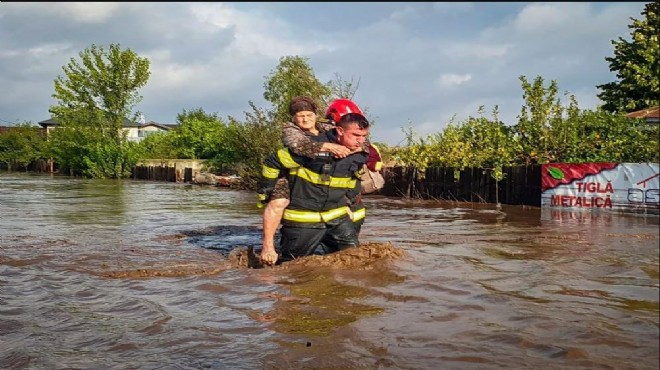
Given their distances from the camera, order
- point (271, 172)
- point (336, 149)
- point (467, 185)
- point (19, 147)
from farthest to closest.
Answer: point (19, 147)
point (467, 185)
point (271, 172)
point (336, 149)

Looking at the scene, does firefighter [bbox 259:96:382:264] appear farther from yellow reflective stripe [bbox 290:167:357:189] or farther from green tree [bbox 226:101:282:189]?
green tree [bbox 226:101:282:189]

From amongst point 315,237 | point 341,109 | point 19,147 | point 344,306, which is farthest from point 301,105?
point 19,147

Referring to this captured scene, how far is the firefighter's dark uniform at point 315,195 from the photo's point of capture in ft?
21.0

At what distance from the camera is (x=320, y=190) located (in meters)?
6.51

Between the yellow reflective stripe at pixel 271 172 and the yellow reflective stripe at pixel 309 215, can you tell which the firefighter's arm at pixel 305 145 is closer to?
the yellow reflective stripe at pixel 271 172

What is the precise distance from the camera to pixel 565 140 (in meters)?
20.3

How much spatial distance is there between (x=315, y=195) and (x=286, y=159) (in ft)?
1.57

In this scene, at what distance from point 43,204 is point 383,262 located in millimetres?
14701

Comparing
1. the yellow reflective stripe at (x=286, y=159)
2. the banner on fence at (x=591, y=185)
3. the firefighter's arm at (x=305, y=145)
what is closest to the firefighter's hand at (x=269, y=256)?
the yellow reflective stripe at (x=286, y=159)

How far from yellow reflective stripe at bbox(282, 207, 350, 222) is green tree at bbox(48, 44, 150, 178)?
166 ft

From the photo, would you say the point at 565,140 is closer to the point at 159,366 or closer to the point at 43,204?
the point at 43,204

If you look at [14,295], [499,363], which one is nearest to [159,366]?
[499,363]

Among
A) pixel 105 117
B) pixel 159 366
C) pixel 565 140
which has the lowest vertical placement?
pixel 159 366

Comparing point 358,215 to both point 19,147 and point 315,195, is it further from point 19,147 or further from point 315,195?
point 19,147
